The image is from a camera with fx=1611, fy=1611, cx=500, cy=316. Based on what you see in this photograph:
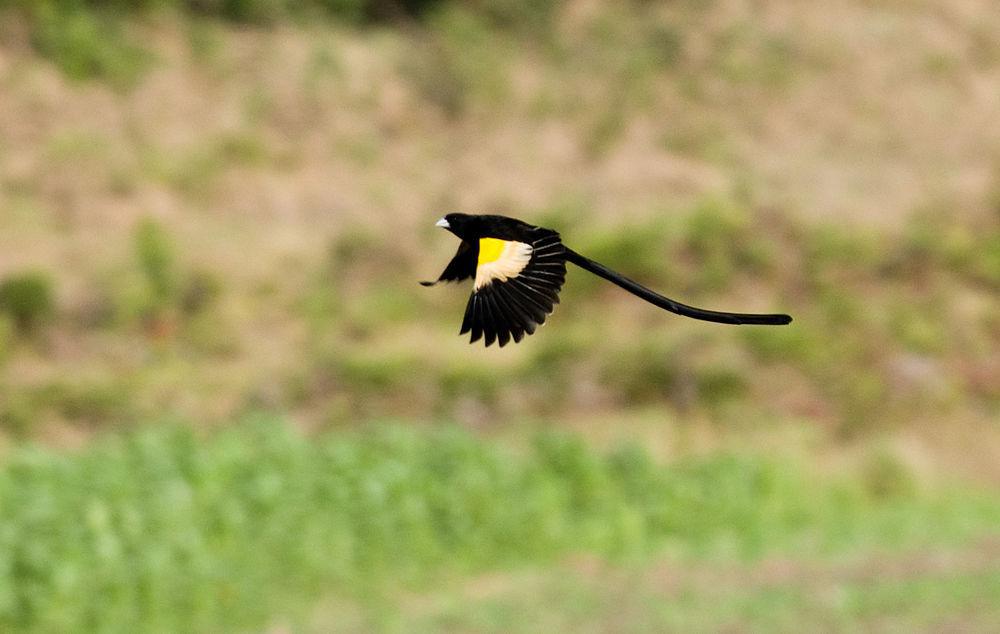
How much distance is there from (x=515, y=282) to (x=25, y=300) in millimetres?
10880

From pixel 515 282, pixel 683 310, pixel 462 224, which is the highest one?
pixel 462 224

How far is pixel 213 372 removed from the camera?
13.1m

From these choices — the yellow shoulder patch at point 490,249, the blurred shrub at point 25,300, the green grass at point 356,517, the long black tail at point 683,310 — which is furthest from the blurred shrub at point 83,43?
the long black tail at point 683,310

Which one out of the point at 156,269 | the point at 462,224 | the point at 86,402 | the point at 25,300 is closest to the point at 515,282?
the point at 462,224

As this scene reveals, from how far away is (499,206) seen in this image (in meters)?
16.8

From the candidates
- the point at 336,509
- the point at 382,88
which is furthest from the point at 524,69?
the point at 336,509

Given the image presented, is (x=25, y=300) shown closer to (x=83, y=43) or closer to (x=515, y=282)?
(x=83, y=43)

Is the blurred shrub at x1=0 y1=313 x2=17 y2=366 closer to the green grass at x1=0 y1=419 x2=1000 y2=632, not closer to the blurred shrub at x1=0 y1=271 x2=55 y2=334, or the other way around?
the blurred shrub at x1=0 y1=271 x2=55 y2=334

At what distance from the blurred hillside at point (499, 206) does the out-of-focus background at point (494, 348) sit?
0.15ft

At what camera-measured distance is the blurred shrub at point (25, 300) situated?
1308 centimetres

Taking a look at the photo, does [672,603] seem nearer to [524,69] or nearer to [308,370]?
[308,370]

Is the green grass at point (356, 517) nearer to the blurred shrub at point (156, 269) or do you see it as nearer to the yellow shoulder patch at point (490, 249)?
the blurred shrub at point (156, 269)

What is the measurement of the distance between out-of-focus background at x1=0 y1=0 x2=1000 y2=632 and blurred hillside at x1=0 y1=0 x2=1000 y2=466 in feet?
0.15

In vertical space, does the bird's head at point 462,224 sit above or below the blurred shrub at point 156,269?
below
